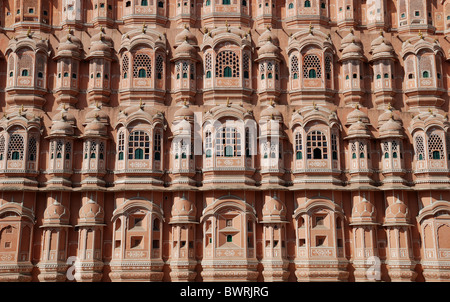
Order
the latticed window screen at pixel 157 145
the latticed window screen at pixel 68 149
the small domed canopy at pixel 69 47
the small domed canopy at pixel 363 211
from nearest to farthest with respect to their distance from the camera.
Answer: the small domed canopy at pixel 363 211 < the latticed window screen at pixel 68 149 < the latticed window screen at pixel 157 145 < the small domed canopy at pixel 69 47

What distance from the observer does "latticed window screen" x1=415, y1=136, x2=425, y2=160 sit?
92.5 feet

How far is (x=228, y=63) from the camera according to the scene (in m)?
29.5

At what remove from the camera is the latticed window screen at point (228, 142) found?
27766mm

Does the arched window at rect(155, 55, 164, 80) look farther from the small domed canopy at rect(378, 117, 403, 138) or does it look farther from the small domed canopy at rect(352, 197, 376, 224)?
the small domed canopy at rect(352, 197, 376, 224)

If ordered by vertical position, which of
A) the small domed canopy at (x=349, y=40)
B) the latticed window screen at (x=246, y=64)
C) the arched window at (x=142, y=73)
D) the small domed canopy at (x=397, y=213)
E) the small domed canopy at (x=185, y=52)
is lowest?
the small domed canopy at (x=397, y=213)

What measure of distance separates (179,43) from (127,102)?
15.5 ft

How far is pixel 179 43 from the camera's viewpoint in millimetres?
29969

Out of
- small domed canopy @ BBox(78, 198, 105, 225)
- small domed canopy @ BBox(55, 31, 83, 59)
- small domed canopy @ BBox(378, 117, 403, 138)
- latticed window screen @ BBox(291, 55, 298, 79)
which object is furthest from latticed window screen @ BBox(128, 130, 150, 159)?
small domed canopy @ BBox(378, 117, 403, 138)

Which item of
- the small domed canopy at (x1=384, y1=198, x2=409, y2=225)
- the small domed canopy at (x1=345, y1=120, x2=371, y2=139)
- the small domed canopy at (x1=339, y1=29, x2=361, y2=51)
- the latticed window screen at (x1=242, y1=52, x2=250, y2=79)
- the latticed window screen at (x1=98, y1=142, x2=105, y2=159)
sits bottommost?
the small domed canopy at (x1=384, y1=198, x2=409, y2=225)

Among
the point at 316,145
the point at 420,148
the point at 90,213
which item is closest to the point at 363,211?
the point at 316,145

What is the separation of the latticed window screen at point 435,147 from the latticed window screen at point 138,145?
15826 millimetres

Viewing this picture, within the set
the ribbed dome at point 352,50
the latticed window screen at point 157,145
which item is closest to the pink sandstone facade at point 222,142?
Answer: the latticed window screen at point 157,145

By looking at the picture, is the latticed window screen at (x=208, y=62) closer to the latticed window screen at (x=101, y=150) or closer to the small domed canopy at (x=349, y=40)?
the latticed window screen at (x=101, y=150)

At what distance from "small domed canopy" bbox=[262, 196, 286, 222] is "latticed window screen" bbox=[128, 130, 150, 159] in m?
7.09
